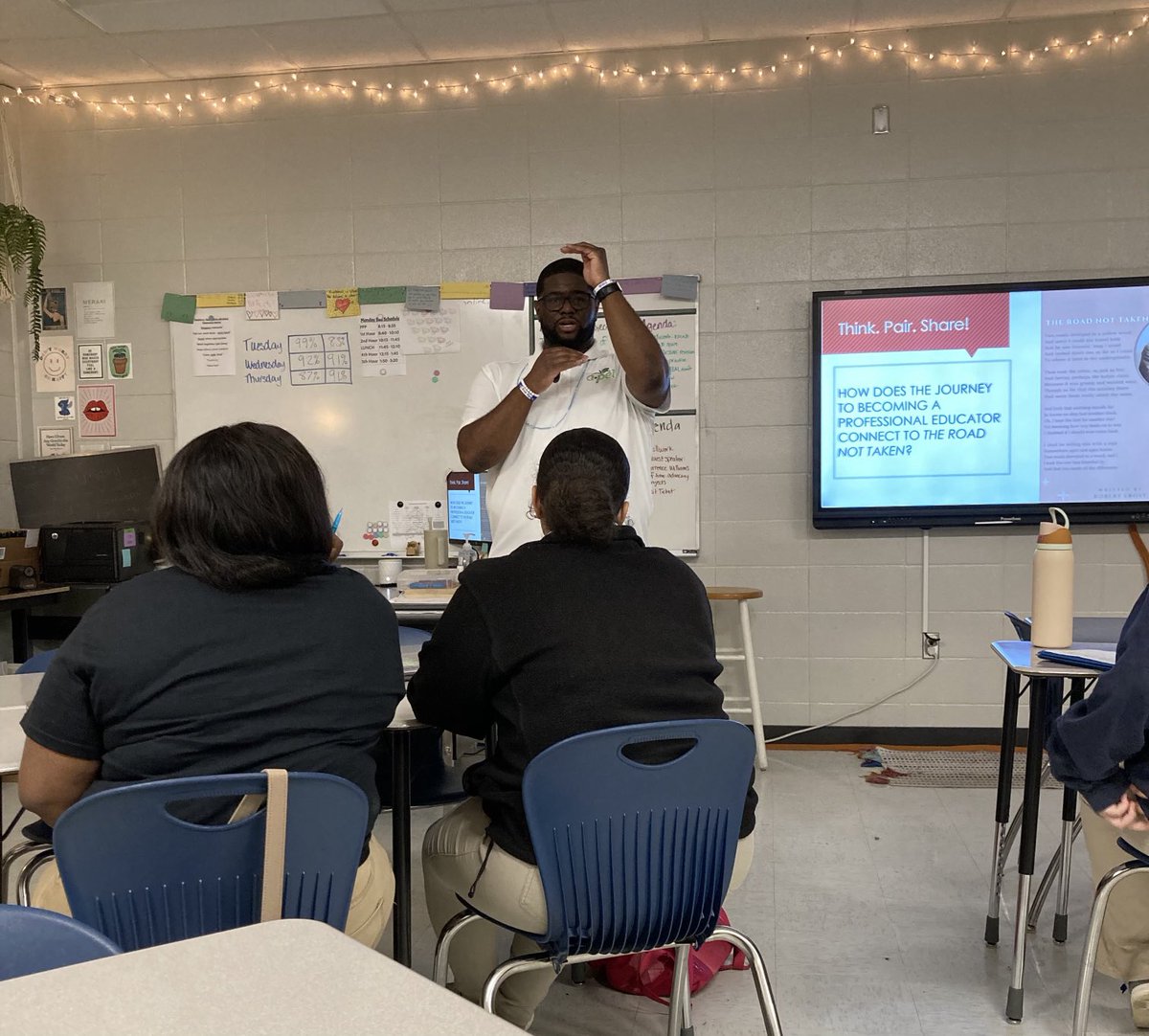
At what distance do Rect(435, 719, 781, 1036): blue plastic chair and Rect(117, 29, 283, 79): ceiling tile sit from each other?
3.77 metres

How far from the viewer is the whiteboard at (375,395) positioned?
4.49 meters

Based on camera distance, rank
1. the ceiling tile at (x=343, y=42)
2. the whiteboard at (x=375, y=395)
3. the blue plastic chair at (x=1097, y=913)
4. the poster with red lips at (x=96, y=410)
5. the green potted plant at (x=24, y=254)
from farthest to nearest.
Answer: the poster with red lips at (x=96, y=410)
the whiteboard at (x=375, y=395)
the green potted plant at (x=24, y=254)
the ceiling tile at (x=343, y=42)
the blue plastic chair at (x=1097, y=913)

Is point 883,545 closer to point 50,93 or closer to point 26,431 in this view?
point 26,431

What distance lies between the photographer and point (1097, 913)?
1.93m

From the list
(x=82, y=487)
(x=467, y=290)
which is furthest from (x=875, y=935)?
(x=82, y=487)

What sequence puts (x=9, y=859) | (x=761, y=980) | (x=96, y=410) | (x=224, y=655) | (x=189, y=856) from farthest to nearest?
(x=96, y=410)
(x=9, y=859)
(x=761, y=980)
(x=224, y=655)
(x=189, y=856)

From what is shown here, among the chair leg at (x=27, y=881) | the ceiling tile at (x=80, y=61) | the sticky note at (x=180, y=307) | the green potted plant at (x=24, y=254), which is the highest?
the ceiling tile at (x=80, y=61)

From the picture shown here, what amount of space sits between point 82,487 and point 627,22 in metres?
3.09

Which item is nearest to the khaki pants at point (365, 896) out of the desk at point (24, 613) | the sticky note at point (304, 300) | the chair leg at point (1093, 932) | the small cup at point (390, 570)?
the chair leg at point (1093, 932)

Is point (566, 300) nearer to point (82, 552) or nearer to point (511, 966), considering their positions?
point (511, 966)

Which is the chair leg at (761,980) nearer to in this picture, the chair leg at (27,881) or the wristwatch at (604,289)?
the chair leg at (27,881)

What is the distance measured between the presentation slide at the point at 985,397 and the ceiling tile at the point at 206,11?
2235mm

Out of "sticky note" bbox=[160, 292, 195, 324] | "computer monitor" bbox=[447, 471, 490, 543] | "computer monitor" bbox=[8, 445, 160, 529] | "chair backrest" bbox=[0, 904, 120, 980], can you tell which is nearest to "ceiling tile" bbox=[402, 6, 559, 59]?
"sticky note" bbox=[160, 292, 195, 324]

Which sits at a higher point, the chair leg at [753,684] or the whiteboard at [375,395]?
the whiteboard at [375,395]
